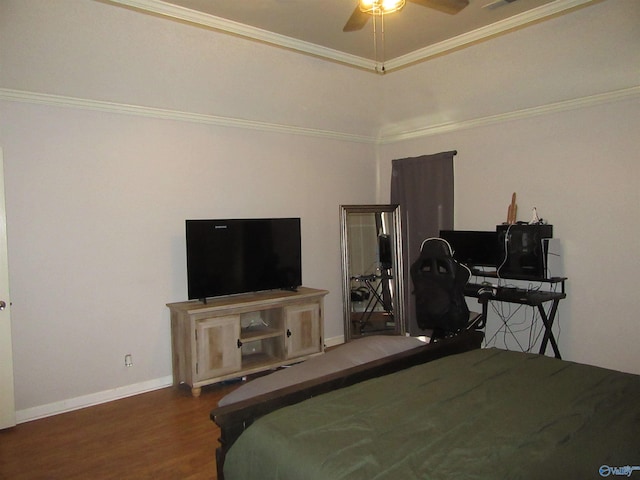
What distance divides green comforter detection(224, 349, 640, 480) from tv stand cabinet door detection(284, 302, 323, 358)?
7.37ft

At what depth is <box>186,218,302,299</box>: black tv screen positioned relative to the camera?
12.9 feet

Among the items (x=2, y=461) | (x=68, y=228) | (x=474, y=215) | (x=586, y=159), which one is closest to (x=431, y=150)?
(x=474, y=215)

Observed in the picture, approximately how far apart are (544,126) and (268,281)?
9.77 feet

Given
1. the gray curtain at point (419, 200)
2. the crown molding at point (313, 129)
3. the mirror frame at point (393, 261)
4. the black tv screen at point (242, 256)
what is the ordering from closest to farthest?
the crown molding at point (313, 129), the black tv screen at point (242, 256), the gray curtain at point (419, 200), the mirror frame at point (393, 261)

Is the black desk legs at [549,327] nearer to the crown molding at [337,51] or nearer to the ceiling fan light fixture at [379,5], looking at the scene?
the crown molding at [337,51]

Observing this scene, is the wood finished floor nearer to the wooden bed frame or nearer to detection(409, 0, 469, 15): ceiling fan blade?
the wooden bed frame

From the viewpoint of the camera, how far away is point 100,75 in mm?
3463

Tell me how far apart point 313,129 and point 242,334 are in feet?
7.88

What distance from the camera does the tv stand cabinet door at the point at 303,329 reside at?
169 inches

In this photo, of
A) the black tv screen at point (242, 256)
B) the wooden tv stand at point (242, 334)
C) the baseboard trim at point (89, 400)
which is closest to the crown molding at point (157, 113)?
the black tv screen at point (242, 256)

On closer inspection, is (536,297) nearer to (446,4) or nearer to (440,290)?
(440,290)

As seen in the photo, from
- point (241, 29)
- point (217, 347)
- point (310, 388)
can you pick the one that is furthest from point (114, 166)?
point (310, 388)

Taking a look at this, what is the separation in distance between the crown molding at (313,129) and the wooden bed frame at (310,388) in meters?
2.55

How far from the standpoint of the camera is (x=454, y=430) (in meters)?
1.59
